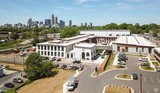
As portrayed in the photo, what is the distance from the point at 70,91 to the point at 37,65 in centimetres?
1599

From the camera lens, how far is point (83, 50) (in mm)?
63375

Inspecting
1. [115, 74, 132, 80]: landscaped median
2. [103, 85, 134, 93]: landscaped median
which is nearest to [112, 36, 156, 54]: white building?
[115, 74, 132, 80]: landscaped median

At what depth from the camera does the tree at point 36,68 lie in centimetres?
4591

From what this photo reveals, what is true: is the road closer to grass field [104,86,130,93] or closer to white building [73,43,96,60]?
grass field [104,86,130,93]

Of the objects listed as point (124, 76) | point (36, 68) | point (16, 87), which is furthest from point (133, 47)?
point (16, 87)

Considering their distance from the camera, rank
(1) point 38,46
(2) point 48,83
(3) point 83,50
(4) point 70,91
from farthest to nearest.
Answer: (1) point 38,46
(3) point 83,50
(2) point 48,83
(4) point 70,91

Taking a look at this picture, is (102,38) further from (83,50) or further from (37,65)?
(37,65)

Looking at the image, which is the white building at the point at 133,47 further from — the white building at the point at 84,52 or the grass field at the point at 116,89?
the grass field at the point at 116,89

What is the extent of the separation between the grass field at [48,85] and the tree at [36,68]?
1974mm

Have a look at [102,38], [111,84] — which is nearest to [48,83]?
[111,84]

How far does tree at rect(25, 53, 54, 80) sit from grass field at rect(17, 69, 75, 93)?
197cm

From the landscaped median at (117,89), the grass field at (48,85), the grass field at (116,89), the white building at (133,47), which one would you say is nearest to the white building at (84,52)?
the grass field at (48,85)

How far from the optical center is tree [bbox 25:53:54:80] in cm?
4591

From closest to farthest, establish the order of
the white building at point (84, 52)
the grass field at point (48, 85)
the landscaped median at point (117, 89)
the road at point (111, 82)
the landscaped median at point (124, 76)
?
1. the landscaped median at point (117, 89)
2. the road at point (111, 82)
3. the grass field at point (48, 85)
4. the landscaped median at point (124, 76)
5. the white building at point (84, 52)
